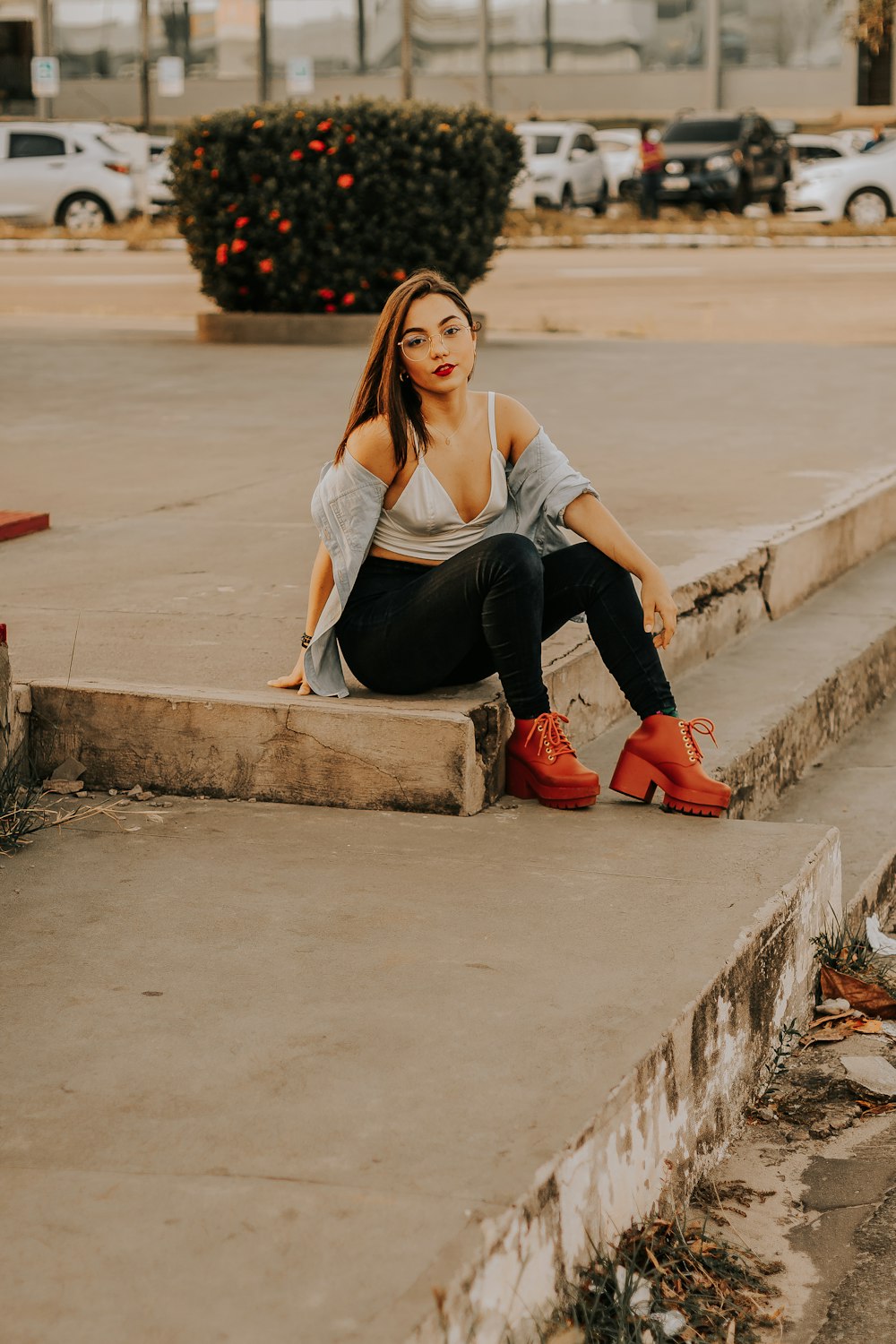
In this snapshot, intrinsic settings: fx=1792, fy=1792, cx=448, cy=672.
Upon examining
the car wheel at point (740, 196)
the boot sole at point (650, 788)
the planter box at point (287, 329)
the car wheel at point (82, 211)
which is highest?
the car wheel at point (740, 196)

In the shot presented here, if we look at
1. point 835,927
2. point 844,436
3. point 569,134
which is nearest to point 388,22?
point 569,134

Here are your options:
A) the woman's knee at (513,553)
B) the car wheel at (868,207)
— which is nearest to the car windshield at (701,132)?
the car wheel at (868,207)

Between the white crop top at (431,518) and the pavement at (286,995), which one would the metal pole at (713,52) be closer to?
the pavement at (286,995)

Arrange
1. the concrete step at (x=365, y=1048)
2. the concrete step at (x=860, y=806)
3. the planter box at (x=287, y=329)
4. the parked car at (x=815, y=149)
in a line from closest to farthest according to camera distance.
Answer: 1. the concrete step at (x=365, y=1048)
2. the concrete step at (x=860, y=806)
3. the planter box at (x=287, y=329)
4. the parked car at (x=815, y=149)

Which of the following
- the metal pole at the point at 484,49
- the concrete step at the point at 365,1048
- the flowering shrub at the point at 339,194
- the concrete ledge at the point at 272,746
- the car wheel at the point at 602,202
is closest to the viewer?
the concrete step at the point at 365,1048

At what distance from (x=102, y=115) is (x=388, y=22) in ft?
24.9

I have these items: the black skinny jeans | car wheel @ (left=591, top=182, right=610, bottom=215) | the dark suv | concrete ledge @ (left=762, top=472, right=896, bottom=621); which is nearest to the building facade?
car wheel @ (left=591, top=182, right=610, bottom=215)

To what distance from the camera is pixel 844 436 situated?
7402 mm

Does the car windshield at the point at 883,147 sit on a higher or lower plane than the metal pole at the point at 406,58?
lower

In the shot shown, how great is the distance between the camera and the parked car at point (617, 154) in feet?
106

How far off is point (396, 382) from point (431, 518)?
0.29 meters

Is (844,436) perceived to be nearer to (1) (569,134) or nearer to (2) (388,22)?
(1) (569,134)

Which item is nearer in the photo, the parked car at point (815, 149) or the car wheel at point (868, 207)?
the car wheel at point (868, 207)

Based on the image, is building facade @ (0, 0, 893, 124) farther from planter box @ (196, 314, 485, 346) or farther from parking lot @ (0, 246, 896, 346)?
planter box @ (196, 314, 485, 346)
